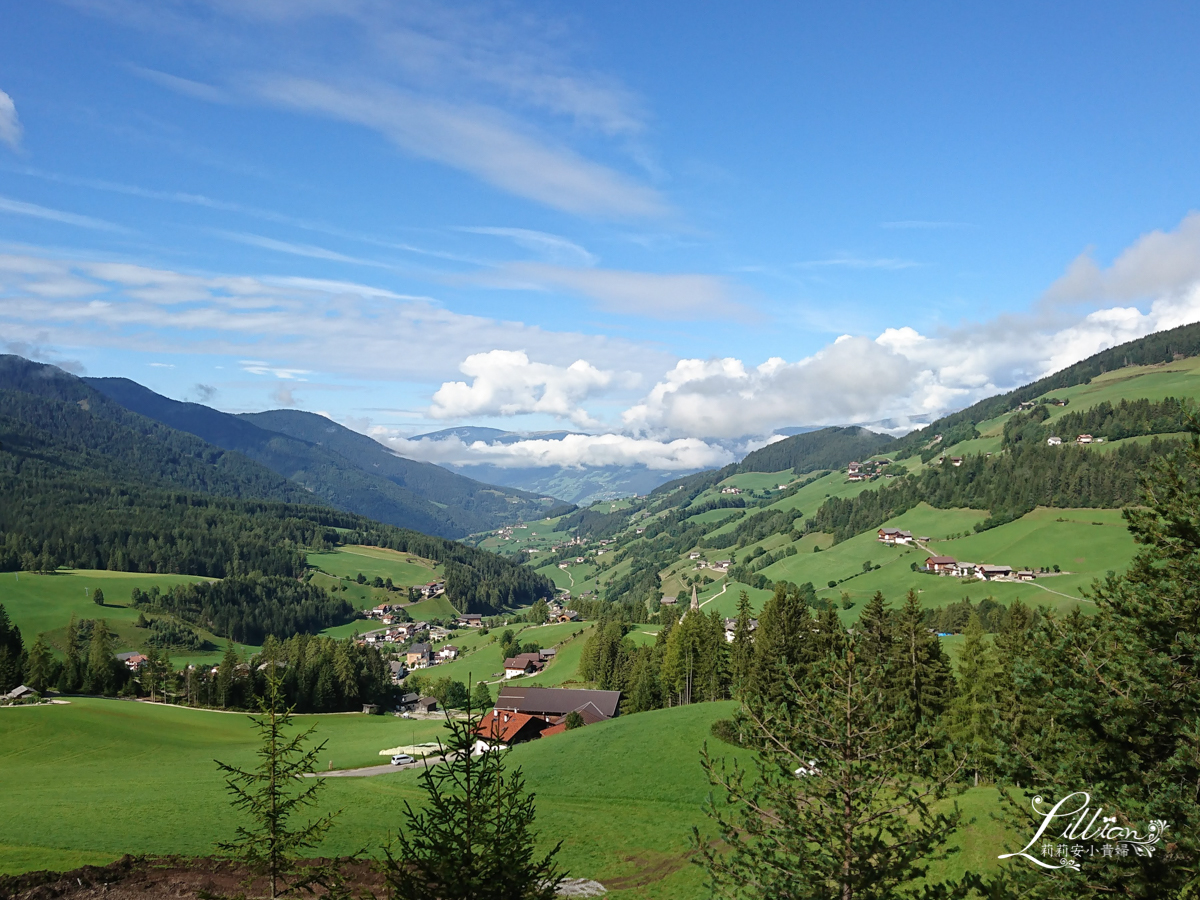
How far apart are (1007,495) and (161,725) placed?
21280cm

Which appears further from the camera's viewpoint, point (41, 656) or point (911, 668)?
point (41, 656)

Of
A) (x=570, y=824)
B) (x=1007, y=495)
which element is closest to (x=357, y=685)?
(x=570, y=824)

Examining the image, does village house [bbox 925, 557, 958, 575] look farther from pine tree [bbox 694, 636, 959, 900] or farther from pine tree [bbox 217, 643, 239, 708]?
pine tree [bbox 694, 636, 959, 900]

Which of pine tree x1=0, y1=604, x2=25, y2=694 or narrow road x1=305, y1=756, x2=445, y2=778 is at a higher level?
pine tree x1=0, y1=604, x2=25, y2=694

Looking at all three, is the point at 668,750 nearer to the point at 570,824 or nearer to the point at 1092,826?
the point at 570,824

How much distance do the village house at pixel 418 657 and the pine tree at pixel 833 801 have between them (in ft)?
625

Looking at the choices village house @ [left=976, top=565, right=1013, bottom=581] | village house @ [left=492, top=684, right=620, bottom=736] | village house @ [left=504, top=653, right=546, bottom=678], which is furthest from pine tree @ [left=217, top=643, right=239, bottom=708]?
village house @ [left=976, top=565, right=1013, bottom=581]

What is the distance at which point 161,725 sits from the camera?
75.5 metres

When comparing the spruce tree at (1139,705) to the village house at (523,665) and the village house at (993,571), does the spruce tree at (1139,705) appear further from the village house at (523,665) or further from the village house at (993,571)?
the village house at (993,571)

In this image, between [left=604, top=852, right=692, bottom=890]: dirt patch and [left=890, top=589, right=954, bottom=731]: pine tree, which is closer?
[left=604, top=852, right=692, bottom=890]: dirt patch

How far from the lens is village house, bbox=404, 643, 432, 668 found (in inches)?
7485

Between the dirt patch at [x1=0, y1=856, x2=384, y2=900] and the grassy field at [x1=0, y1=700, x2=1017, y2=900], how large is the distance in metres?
2.45

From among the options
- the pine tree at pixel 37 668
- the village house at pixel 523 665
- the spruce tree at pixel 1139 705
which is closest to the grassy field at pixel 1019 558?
the village house at pixel 523 665

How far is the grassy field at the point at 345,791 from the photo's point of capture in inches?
1296
